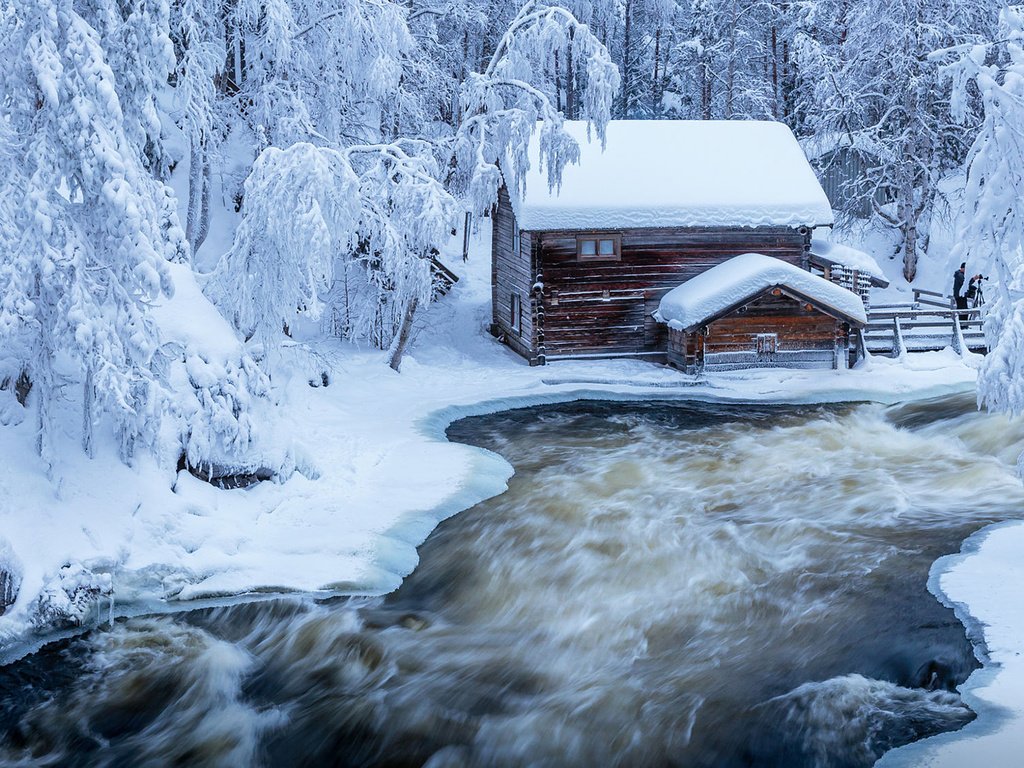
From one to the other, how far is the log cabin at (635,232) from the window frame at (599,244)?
2cm

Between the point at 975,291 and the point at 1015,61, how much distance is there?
1544 centimetres

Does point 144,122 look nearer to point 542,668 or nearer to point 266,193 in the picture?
point 266,193

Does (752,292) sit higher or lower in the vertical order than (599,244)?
lower

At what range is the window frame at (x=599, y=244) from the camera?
22094 millimetres

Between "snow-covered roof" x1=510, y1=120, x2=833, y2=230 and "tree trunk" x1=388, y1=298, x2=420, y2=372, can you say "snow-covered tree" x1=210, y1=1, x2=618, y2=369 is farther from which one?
"snow-covered roof" x1=510, y1=120, x2=833, y2=230

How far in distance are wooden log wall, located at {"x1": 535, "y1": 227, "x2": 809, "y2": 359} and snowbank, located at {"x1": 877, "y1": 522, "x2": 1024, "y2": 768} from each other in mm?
11643

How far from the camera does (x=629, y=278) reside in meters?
22.5

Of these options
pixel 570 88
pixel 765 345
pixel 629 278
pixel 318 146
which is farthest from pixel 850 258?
pixel 318 146

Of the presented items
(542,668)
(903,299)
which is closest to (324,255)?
(542,668)

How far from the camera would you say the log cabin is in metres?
21.8

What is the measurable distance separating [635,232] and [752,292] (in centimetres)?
298

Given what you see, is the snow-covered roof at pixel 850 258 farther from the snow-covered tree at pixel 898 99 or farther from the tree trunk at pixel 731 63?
the tree trunk at pixel 731 63

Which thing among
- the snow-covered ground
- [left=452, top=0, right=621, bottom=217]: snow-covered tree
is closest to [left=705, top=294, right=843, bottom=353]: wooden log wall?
[left=452, top=0, right=621, bottom=217]: snow-covered tree

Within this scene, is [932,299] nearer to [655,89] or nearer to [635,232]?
[635,232]
